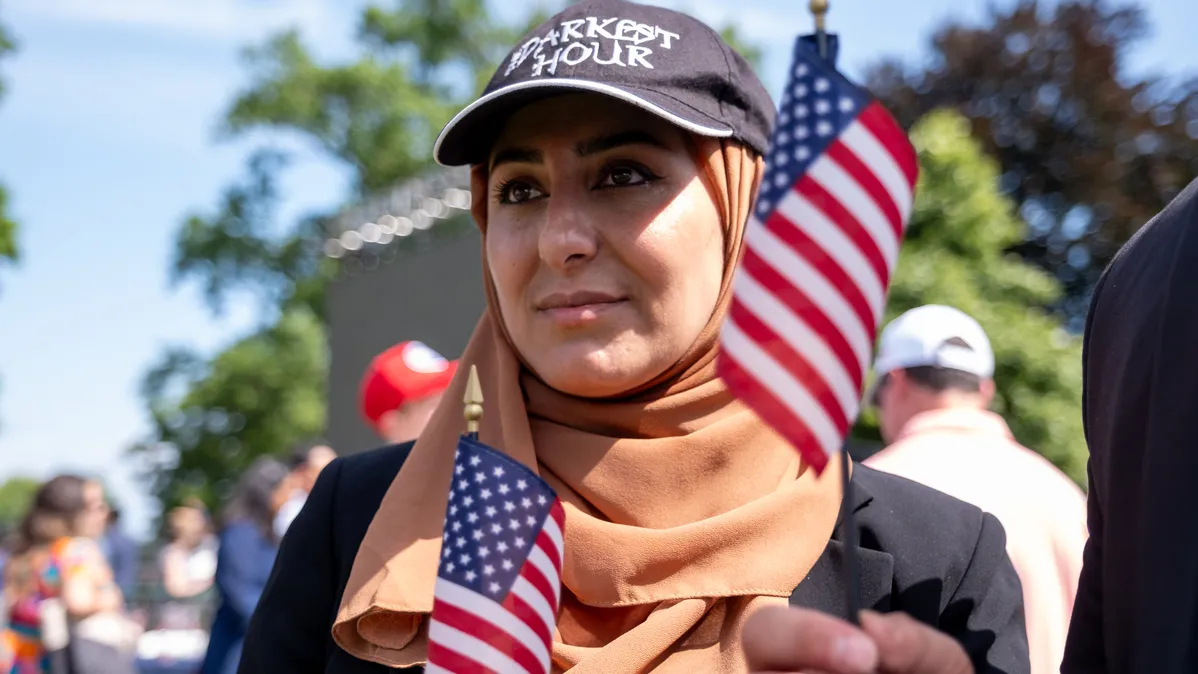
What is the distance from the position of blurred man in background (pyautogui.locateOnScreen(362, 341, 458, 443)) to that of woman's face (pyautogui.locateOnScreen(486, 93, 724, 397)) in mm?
3022

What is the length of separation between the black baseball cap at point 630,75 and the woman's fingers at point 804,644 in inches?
37.4

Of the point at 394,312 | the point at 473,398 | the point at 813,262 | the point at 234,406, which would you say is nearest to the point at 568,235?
the point at 473,398

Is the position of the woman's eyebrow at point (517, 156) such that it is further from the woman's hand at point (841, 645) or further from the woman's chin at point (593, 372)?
the woman's hand at point (841, 645)

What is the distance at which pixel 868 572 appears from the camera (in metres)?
2.16

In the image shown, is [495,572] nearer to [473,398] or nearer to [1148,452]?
[473,398]

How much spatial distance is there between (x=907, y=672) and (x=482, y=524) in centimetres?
67

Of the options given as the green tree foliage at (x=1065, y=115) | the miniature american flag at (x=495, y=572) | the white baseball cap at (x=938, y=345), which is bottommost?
the miniature american flag at (x=495, y=572)

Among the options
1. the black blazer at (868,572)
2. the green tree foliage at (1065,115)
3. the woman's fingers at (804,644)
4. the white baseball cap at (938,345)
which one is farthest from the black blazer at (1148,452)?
the green tree foliage at (1065,115)

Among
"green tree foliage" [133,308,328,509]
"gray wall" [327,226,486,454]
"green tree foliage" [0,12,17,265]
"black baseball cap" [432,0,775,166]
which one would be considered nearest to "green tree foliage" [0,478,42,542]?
"green tree foliage" [133,308,328,509]

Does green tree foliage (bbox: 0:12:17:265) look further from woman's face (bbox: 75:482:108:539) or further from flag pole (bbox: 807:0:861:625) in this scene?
flag pole (bbox: 807:0:861:625)

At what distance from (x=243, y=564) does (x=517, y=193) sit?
488cm

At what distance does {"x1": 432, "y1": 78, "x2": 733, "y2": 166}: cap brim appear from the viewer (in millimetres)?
2119

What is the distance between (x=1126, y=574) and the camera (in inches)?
59.9

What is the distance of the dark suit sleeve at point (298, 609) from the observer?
230 centimetres
